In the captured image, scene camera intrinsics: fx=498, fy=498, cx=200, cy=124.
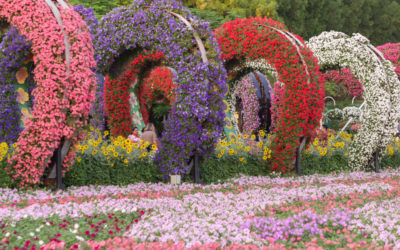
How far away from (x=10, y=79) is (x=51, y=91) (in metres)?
1.78

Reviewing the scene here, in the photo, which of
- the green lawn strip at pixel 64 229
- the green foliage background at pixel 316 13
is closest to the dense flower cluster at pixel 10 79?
the green lawn strip at pixel 64 229

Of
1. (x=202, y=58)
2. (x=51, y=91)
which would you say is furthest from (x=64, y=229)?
(x=202, y=58)

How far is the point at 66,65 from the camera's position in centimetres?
803

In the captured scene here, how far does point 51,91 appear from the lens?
790 cm

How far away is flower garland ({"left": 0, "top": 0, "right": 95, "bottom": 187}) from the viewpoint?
795 cm

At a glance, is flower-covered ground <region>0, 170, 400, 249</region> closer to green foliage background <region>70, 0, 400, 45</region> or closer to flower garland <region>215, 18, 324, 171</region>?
flower garland <region>215, 18, 324, 171</region>

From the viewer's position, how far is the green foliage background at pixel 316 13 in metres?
26.2

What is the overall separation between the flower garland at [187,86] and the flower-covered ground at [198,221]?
2063 millimetres

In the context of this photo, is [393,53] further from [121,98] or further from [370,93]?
[121,98]

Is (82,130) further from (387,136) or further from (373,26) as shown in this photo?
(373,26)

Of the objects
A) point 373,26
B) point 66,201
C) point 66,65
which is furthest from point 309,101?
point 373,26

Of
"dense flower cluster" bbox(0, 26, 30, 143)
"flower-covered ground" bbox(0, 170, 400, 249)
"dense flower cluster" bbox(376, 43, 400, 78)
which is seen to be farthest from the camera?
"dense flower cluster" bbox(376, 43, 400, 78)

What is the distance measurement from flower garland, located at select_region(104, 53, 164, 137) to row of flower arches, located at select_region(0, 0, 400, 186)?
26mm

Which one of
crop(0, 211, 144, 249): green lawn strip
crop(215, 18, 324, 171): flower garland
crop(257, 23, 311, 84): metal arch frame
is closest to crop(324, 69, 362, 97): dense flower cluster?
crop(257, 23, 311, 84): metal arch frame
